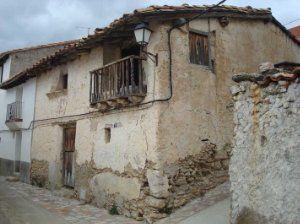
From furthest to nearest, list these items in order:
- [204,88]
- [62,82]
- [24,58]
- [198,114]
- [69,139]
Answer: [24,58]
[62,82]
[69,139]
[204,88]
[198,114]

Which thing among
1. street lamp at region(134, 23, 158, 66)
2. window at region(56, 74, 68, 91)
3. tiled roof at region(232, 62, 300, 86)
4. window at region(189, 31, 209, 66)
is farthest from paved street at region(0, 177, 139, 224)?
tiled roof at region(232, 62, 300, 86)

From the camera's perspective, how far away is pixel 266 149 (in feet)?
17.6

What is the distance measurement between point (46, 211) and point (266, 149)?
21.2ft

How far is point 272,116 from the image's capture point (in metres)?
5.33

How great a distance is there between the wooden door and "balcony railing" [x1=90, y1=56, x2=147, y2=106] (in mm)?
2496


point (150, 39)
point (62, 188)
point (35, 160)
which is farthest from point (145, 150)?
point (35, 160)

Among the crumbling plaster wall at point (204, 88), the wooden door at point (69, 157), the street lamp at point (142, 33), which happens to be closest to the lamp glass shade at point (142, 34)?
the street lamp at point (142, 33)

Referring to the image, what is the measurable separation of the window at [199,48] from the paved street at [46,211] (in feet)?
13.6

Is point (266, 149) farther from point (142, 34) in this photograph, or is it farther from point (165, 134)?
point (142, 34)

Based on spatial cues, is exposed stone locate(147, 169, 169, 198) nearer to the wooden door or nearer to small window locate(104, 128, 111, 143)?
small window locate(104, 128, 111, 143)

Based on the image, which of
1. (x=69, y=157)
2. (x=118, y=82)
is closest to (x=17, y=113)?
(x=69, y=157)

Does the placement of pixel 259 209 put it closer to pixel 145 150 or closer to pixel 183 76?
pixel 145 150

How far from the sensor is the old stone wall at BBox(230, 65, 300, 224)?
16.2 feet

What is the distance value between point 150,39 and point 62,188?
6321 millimetres
